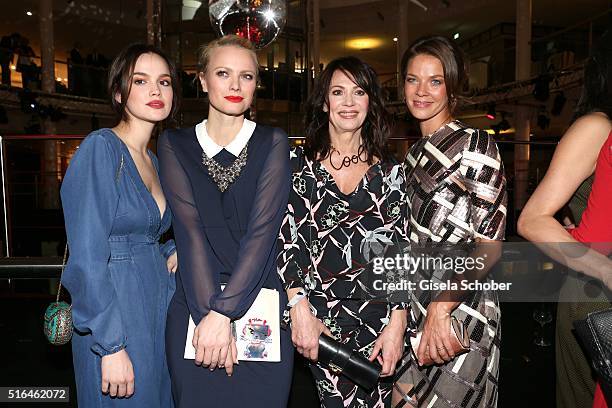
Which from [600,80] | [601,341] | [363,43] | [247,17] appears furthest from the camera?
[363,43]

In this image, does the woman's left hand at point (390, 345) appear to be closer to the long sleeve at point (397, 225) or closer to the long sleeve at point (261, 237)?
the long sleeve at point (397, 225)

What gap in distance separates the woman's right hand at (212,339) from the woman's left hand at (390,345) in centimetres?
52

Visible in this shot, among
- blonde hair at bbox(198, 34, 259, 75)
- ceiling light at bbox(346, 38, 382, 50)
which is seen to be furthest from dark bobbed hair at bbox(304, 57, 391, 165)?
ceiling light at bbox(346, 38, 382, 50)

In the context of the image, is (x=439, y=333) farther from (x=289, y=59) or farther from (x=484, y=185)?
(x=289, y=59)

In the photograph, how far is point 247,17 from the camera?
275cm

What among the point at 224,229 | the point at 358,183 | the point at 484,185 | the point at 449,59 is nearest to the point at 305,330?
the point at 224,229

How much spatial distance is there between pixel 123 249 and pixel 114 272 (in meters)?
0.08

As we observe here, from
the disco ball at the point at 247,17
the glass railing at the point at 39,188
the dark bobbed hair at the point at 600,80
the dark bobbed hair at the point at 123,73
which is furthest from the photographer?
the glass railing at the point at 39,188

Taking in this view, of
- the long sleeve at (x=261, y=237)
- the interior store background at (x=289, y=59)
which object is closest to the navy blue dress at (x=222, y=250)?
the long sleeve at (x=261, y=237)

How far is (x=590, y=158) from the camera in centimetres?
141

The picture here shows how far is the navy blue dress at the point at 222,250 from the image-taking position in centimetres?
162

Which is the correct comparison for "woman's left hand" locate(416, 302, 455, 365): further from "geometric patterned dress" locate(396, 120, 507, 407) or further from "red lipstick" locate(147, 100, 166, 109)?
"red lipstick" locate(147, 100, 166, 109)

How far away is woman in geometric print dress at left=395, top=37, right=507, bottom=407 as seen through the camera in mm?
1691

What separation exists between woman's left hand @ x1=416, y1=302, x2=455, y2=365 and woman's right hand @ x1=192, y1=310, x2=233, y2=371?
0.68 meters
